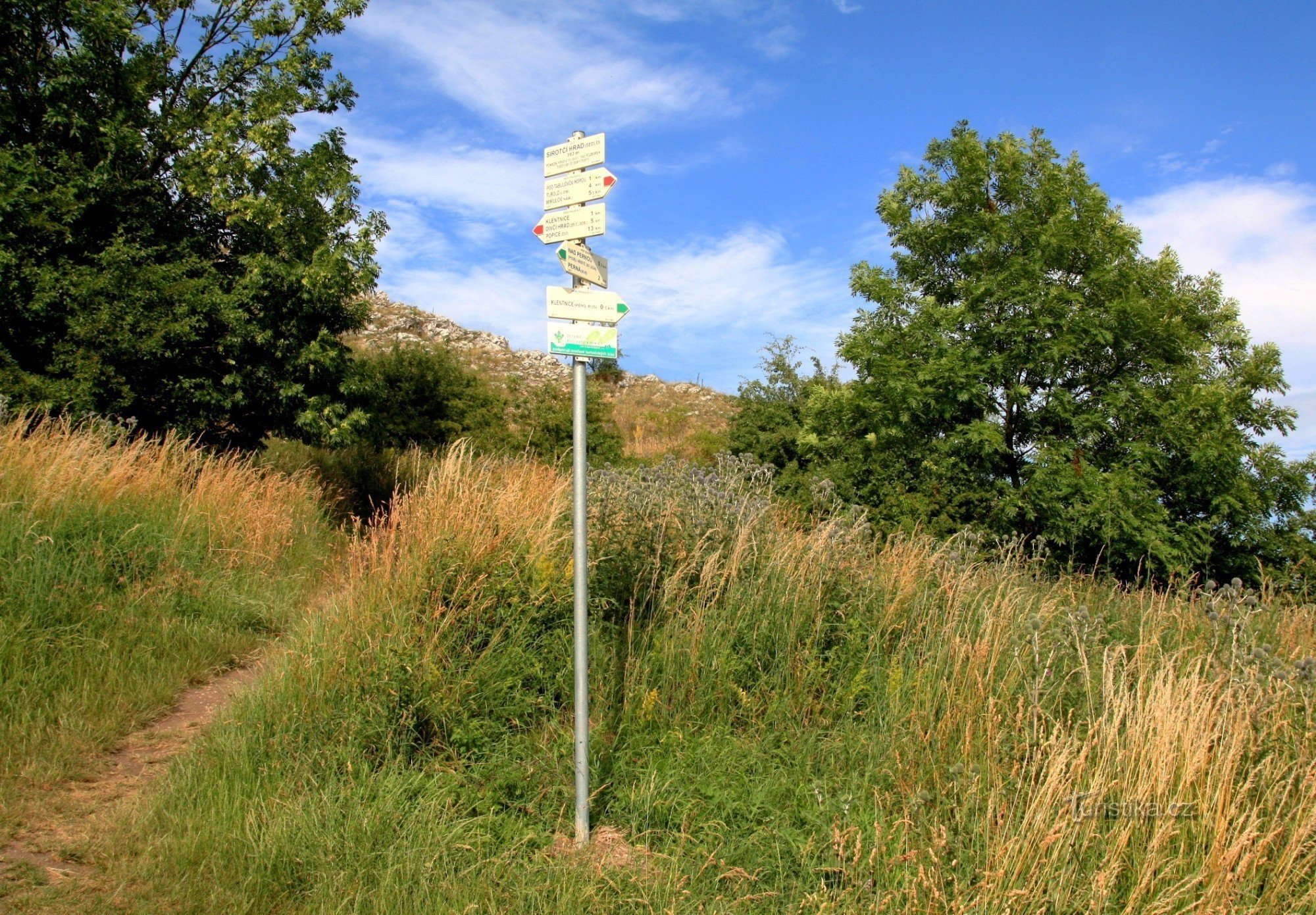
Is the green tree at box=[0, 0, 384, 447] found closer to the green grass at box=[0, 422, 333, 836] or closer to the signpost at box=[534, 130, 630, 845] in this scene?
the green grass at box=[0, 422, 333, 836]

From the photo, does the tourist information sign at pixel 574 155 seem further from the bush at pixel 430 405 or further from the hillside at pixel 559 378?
the hillside at pixel 559 378

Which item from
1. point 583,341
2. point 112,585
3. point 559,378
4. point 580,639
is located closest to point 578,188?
point 583,341

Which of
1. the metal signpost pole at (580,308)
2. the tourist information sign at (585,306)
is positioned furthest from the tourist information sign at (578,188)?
the tourist information sign at (585,306)

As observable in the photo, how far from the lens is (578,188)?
4027 mm

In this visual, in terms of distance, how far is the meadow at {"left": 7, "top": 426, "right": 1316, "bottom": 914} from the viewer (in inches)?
135

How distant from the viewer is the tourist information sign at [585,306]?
153 inches

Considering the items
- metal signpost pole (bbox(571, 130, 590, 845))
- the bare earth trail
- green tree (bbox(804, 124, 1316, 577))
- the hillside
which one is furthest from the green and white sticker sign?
the hillside

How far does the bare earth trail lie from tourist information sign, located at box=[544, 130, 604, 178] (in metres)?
3.72

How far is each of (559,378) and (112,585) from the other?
2824 centimetres

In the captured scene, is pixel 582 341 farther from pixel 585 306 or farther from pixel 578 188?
pixel 578 188

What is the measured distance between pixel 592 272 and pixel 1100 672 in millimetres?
3617

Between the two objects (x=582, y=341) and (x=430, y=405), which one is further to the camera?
(x=430, y=405)

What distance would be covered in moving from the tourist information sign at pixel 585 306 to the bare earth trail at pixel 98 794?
3.26 meters

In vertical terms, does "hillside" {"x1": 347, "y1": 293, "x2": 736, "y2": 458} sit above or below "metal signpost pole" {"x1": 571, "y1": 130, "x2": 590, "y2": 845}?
above
